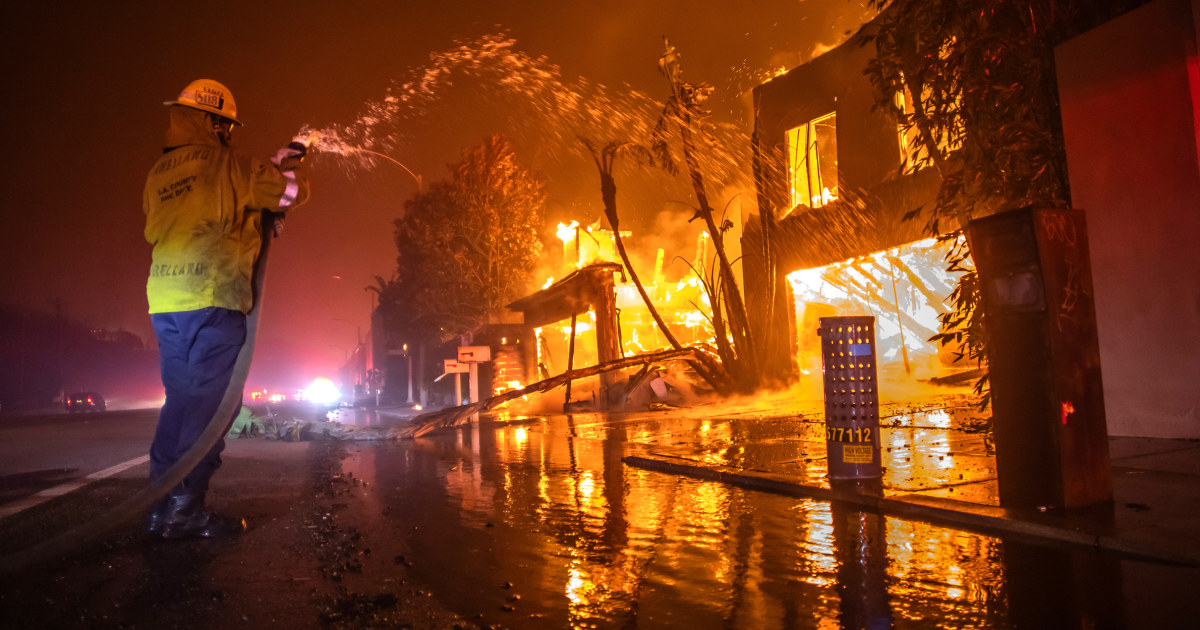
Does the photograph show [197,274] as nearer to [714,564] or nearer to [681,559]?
[681,559]

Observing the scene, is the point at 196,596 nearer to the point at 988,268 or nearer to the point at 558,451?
the point at 988,268

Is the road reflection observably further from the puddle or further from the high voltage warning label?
the high voltage warning label

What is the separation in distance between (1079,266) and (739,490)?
2639mm

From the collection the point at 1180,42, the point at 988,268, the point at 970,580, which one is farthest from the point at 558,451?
the point at 1180,42

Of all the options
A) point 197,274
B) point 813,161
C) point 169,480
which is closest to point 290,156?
point 197,274

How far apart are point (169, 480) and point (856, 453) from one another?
4212 mm

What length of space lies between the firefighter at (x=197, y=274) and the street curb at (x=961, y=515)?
3486 mm

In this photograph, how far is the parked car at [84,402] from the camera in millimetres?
40469

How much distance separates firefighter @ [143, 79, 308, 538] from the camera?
418 cm

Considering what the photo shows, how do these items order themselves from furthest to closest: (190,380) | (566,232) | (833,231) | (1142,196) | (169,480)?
1. (566,232)
2. (833,231)
3. (1142,196)
4. (190,380)
5. (169,480)

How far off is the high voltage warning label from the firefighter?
3833 millimetres

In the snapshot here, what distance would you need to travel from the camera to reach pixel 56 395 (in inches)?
2645

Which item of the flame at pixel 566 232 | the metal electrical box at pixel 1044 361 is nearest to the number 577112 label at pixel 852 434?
the metal electrical box at pixel 1044 361

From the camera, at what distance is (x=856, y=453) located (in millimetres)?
5379
